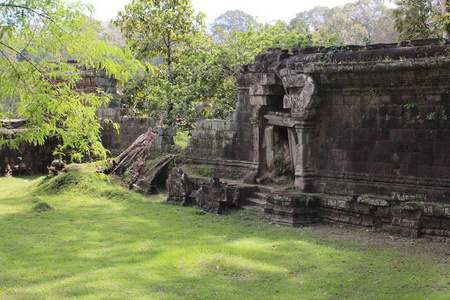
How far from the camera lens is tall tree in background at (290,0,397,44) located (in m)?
36.5

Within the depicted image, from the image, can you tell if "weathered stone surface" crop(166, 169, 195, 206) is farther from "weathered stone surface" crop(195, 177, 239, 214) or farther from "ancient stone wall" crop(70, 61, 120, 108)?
"ancient stone wall" crop(70, 61, 120, 108)

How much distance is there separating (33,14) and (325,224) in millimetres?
5620

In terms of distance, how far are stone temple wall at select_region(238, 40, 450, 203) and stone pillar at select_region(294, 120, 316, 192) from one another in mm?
18

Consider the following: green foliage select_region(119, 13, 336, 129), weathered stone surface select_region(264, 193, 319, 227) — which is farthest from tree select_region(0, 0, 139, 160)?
green foliage select_region(119, 13, 336, 129)

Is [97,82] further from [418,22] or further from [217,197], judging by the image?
[418,22]

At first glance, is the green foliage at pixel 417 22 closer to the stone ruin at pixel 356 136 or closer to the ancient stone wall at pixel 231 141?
the ancient stone wall at pixel 231 141

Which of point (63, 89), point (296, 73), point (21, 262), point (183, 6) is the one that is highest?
point (183, 6)

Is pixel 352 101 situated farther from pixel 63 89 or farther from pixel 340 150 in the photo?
pixel 63 89

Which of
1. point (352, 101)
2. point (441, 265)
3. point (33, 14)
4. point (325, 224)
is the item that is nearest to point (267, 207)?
point (325, 224)

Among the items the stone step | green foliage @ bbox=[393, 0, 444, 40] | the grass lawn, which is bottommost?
the grass lawn

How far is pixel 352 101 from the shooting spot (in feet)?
28.2

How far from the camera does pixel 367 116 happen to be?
330 inches

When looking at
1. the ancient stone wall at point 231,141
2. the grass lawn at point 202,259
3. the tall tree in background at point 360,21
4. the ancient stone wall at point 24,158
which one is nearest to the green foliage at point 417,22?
the ancient stone wall at point 231,141

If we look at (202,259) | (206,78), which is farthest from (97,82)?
(202,259)
